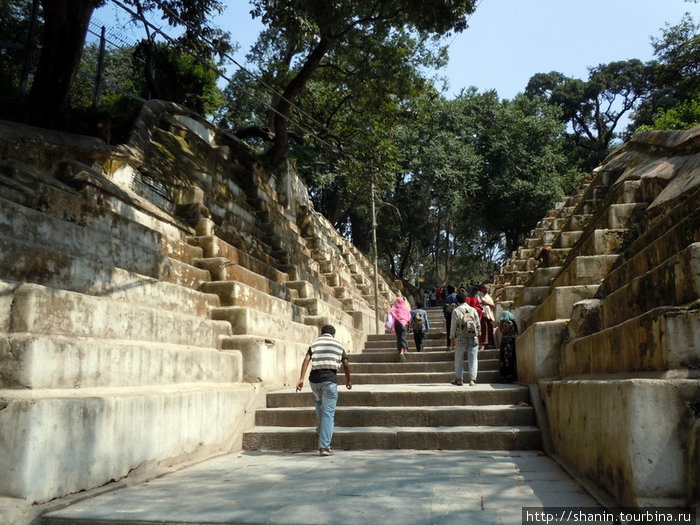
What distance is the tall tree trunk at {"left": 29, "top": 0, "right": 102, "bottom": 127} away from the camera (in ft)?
29.2

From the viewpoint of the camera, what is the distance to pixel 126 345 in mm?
5223

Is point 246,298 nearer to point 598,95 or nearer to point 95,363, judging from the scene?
point 95,363

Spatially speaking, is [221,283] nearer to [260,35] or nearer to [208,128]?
[208,128]

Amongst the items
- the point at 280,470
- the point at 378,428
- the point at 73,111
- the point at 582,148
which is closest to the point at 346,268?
the point at 73,111

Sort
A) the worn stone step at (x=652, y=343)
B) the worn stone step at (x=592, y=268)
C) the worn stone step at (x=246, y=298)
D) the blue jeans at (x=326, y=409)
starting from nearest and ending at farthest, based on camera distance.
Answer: the worn stone step at (x=652, y=343), the blue jeans at (x=326, y=409), the worn stone step at (x=592, y=268), the worn stone step at (x=246, y=298)

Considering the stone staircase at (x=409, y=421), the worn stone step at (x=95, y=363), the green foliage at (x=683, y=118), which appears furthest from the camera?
the green foliage at (x=683, y=118)

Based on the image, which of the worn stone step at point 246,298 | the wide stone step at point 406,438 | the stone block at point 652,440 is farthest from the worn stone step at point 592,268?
the worn stone step at point 246,298

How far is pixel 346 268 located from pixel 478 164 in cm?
1452

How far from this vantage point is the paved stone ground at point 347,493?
12.4 ft

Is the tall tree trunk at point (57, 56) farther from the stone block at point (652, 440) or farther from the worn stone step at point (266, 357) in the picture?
the stone block at point (652, 440)

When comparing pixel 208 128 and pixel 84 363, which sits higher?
pixel 208 128

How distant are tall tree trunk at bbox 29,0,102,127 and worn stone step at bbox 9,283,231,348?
4.59m

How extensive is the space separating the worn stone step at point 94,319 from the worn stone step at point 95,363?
115 millimetres

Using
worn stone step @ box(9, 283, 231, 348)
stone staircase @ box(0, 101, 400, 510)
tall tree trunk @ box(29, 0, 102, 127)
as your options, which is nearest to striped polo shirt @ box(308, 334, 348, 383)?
stone staircase @ box(0, 101, 400, 510)
